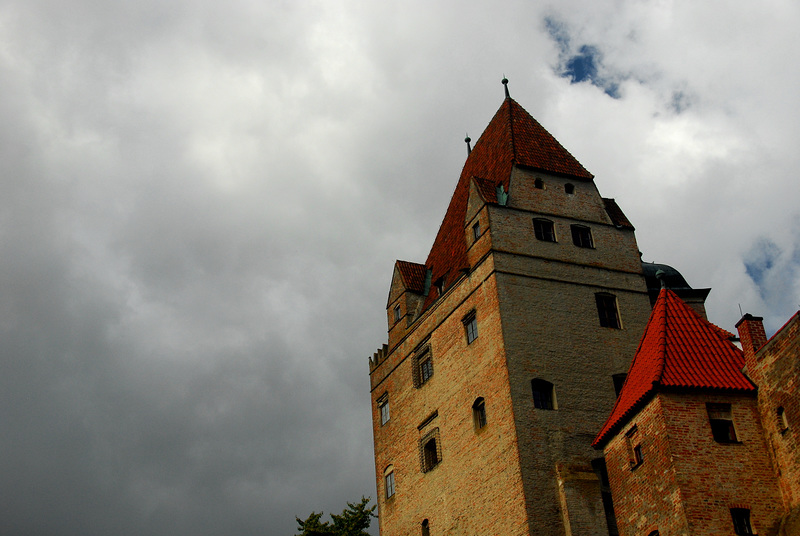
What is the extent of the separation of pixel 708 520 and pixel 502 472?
847 cm

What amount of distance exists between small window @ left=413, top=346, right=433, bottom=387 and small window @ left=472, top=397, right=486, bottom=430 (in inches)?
155

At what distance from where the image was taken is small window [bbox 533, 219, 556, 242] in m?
34.9

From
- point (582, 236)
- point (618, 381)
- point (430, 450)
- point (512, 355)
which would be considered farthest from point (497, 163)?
point (430, 450)

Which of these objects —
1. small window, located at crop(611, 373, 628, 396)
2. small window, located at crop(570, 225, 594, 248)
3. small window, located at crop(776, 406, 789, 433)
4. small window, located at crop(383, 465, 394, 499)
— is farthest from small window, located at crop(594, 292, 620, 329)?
small window, located at crop(383, 465, 394, 499)

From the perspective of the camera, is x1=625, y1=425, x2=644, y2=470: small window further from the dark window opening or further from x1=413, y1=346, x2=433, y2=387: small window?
x1=413, y1=346, x2=433, y2=387: small window

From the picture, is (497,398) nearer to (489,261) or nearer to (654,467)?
(489,261)

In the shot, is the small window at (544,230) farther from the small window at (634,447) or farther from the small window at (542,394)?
the small window at (634,447)

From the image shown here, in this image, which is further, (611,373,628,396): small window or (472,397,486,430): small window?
(472,397,486,430): small window

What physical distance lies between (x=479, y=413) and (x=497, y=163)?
11.2 meters

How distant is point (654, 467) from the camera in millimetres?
24281

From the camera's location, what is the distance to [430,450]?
3512cm

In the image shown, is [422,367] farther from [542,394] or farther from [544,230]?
[544,230]

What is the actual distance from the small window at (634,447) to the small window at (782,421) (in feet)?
11.8

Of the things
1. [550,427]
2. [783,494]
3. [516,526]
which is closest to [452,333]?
[550,427]
